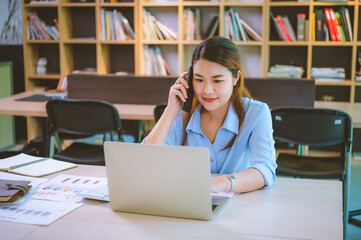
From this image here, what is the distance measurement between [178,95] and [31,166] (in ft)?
2.18

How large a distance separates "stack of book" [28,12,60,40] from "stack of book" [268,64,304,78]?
2352 mm

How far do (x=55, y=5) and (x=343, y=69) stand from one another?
10.1 feet

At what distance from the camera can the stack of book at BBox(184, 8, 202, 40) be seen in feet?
15.8

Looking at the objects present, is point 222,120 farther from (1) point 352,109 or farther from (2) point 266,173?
(1) point 352,109

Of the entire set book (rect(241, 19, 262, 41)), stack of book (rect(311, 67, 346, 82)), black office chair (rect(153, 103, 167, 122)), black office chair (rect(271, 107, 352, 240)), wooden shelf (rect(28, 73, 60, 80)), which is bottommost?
black office chair (rect(271, 107, 352, 240))

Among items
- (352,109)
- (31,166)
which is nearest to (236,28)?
(352,109)

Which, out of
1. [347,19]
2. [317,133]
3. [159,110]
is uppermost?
[347,19]

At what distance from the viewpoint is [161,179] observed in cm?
Result: 131

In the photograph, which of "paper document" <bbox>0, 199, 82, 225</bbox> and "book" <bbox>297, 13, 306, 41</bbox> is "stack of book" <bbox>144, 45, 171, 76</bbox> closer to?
"book" <bbox>297, 13, 306, 41</bbox>

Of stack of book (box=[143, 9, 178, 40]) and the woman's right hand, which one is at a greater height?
stack of book (box=[143, 9, 178, 40])

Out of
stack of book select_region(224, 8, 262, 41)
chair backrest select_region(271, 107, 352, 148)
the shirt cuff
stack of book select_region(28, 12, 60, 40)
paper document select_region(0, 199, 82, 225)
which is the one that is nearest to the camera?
paper document select_region(0, 199, 82, 225)

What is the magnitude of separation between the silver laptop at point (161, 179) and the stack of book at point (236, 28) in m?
3.60

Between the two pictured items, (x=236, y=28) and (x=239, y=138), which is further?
(x=236, y=28)

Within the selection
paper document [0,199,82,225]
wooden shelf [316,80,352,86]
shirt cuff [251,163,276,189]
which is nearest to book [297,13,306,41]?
wooden shelf [316,80,352,86]
